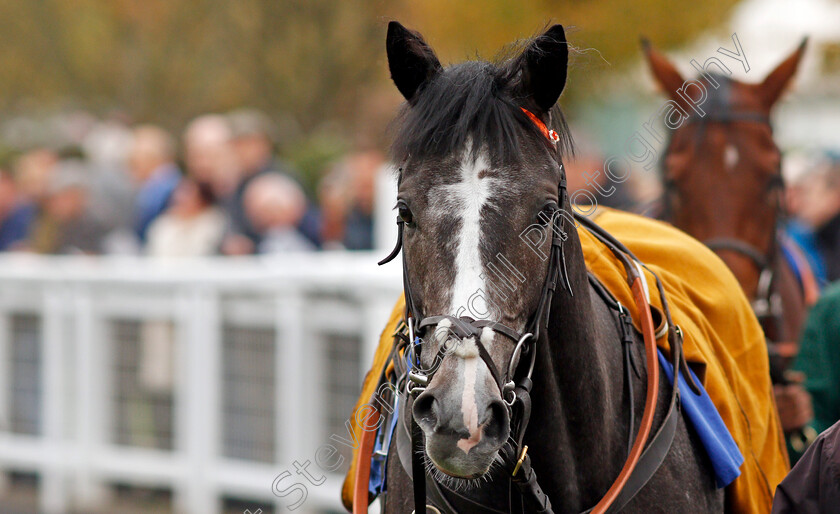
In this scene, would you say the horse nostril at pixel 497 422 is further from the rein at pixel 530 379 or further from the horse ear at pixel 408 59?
the horse ear at pixel 408 59

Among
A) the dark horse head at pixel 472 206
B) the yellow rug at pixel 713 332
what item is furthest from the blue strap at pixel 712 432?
the dark horse head at pixel 472 206

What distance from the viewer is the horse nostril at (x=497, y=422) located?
2.32 metres

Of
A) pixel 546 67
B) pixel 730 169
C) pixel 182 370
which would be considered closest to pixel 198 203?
pixel 182 370

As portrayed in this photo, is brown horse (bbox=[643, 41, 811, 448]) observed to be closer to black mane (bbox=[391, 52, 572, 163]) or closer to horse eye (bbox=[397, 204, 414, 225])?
black mane (bbox=[391, 52, 572, 163])

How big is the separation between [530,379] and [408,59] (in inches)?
34.9

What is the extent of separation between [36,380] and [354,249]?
277 cm

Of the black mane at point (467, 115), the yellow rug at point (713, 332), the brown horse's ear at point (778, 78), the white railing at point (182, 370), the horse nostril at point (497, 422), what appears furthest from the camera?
the white railing at point (182, 370)

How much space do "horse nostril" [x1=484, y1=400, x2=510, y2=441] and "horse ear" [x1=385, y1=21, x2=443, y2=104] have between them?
2.92ft

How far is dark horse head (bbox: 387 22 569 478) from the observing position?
2.34 metres

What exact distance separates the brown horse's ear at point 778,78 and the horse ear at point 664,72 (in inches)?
16.9

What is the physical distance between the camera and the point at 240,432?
7402 mm

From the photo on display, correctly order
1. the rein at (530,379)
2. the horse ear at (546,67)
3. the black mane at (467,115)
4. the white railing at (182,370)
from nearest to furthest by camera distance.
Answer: the rein at (530,379) < the black mane at (467,115) < the horse ear at (546,67) < the white railing at (182,370)

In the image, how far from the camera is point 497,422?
Answer: 235 cm

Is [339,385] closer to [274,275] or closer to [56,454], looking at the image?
[274,275]
